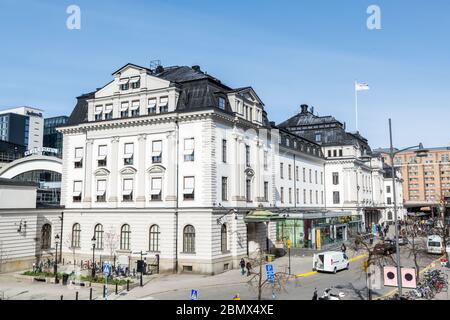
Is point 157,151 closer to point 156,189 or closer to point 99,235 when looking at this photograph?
point 156,189

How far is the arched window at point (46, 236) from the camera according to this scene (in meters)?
48.8

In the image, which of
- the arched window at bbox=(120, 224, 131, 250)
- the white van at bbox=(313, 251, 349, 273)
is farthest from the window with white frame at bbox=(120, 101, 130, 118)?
the white van at bbox=(313, 251, 349, 273)

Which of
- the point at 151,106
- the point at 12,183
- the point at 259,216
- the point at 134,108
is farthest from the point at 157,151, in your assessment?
the point at 12,183

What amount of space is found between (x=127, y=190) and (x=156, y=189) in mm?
3875

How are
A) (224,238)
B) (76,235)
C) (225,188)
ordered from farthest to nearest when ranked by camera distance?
(76,235), (225,188), (224,238)

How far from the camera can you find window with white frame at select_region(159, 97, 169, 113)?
4512cm

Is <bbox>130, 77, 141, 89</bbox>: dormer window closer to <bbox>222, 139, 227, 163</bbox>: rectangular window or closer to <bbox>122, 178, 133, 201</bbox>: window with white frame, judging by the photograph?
<bbox>122, 178, 133, 201</bbox>: window with white frame

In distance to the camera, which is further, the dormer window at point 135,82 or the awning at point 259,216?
the dormer window at point 135,82

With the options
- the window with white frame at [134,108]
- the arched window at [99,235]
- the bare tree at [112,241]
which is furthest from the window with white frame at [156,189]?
the arched window at [99,235]

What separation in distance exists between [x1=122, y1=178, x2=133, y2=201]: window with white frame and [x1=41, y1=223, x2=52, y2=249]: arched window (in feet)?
33.7

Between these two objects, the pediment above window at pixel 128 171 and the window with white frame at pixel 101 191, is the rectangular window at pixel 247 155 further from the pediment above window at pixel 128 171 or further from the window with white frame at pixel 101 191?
the window with white frame at pixel 101 191

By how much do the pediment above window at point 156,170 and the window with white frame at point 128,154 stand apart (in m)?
2.94

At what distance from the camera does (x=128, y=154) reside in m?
47.0

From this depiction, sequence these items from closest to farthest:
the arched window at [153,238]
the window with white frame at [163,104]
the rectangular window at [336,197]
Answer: the arched window at [153,238] → the window with white frame at [163,104] → the rectangular window at [336,197]
